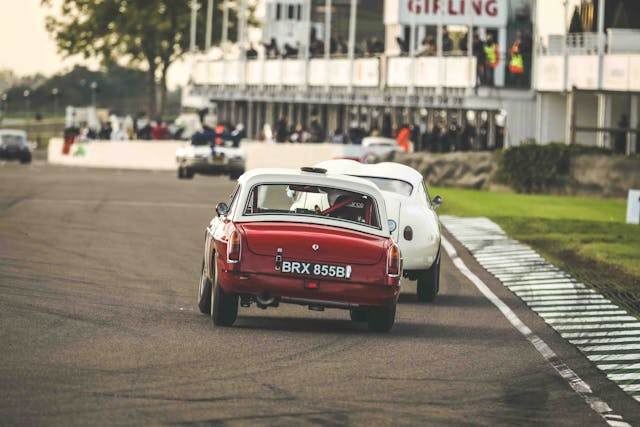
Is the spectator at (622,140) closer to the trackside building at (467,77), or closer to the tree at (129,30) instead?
the trackside building at (467,77)

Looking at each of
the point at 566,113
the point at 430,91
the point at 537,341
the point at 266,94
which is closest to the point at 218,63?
the point at 266,94

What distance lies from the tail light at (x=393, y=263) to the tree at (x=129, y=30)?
106 meters

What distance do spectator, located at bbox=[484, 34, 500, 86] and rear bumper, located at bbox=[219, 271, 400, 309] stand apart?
4326cm

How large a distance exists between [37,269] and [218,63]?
228 ft

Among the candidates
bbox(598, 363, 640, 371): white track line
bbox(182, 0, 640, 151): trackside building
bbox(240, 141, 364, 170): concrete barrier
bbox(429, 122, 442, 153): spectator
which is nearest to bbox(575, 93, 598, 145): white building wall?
bbox(182, 0, 640, 151): trackside building

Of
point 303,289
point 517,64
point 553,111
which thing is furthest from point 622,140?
point 303,289

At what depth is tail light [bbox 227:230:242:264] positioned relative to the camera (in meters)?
14.3

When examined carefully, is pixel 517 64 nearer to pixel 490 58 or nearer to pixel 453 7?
pixel 490 58

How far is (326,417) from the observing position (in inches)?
386

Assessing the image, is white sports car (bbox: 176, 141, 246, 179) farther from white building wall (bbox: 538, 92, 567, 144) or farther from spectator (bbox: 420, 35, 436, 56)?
spectator (bbox: 420, 35, 436, 56)

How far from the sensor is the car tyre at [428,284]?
59.6 feet

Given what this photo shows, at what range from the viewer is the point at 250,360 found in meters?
12.4

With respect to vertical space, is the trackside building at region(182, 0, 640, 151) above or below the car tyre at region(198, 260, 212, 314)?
above

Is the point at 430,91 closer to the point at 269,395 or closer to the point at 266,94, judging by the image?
the point at 266,94
